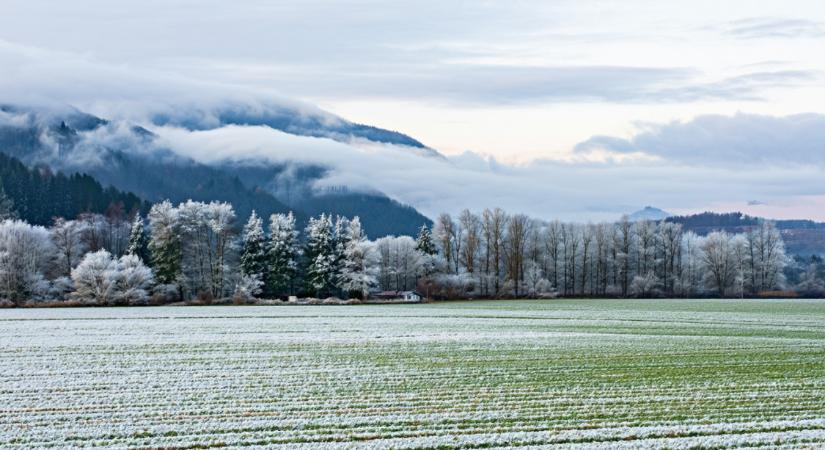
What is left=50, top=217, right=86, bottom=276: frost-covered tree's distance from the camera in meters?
102

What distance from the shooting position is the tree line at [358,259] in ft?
307

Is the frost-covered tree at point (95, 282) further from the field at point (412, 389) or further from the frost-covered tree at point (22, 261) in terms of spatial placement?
the field at point (412, 389)

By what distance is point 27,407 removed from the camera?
23406 millimetres

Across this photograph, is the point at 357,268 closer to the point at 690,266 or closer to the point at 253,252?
the point at 253,252

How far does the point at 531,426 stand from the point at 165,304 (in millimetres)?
76833

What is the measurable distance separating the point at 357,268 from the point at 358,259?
1090 mm

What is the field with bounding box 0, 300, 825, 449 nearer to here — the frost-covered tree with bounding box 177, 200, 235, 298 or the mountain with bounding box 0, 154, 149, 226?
the frost-covered tree with bounding box 177, 200, 235, 298

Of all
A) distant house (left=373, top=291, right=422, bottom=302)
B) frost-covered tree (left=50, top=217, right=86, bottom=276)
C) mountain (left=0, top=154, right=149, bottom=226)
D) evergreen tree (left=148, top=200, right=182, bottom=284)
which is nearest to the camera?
evergreen tree (left=148, top=200, right=182, bottom=284)

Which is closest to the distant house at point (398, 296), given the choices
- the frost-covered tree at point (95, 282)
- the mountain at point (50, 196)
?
the frost-covered tree at point (95, 282)

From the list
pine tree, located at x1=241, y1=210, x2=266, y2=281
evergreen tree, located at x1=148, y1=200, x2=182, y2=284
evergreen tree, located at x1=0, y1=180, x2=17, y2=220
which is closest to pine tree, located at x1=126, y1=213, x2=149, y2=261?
evergreen tree, located at x1=148, y1=200, x2=182, y2=284

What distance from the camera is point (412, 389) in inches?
1032

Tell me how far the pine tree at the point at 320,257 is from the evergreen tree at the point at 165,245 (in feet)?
50.2

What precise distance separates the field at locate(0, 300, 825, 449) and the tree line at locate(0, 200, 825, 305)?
1846 inches

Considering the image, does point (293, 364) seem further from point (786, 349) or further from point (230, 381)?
point (786, 349)
